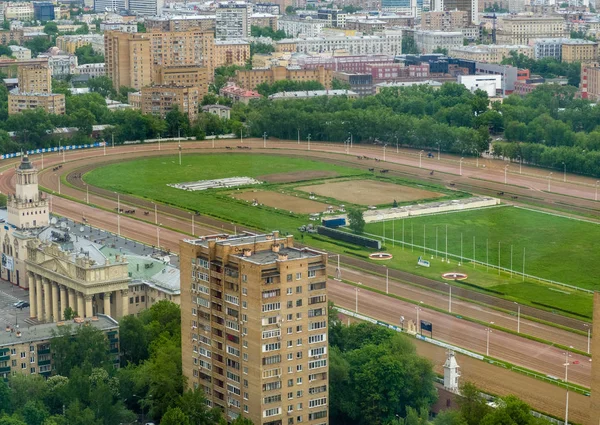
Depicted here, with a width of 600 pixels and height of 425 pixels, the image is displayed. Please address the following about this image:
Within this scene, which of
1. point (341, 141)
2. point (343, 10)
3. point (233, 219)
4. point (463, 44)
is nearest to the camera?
point (233, 219)

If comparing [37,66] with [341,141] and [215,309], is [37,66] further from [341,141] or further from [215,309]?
[215,309]

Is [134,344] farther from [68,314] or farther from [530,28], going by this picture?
[530,28]

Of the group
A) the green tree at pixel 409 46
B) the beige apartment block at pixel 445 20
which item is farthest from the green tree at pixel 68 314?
the beige apartment block at pixel 445 20

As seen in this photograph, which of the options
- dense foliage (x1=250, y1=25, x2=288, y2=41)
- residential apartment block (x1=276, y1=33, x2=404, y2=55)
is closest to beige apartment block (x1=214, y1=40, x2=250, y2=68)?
residential apartment block (x1=276, y1=33, x2=404, y2=55)

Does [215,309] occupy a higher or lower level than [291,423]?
higher

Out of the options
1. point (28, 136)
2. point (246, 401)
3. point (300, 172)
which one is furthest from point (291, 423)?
point (28, 136)

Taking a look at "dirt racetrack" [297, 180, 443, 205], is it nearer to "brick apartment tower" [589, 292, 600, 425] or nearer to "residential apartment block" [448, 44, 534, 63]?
"brick apartment tower" [589, 292, 600, 425]

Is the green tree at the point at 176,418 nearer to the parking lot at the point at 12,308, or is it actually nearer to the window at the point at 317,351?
the window at the point at 317,351
